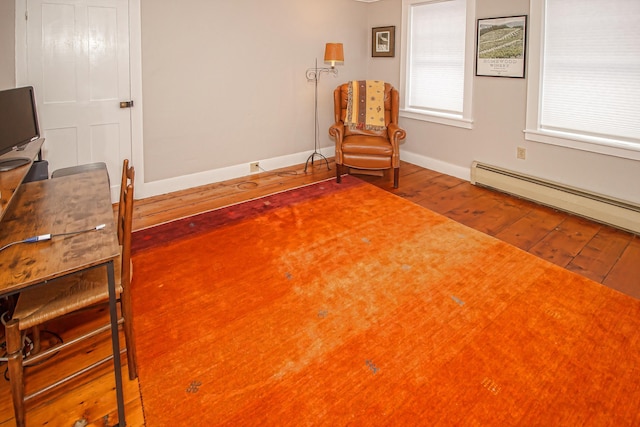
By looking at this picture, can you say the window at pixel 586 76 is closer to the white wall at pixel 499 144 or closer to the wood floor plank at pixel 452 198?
the white wall at pixel 499 144

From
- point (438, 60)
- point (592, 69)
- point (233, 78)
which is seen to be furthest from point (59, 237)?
point (438, 60)

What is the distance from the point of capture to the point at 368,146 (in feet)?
14.4

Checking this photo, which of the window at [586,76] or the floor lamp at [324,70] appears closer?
the window at [586,76]

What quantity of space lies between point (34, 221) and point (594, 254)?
3.51 meters

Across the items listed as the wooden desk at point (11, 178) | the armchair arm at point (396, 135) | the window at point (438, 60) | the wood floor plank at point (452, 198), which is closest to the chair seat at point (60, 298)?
the wooden desk at point (11, 178)

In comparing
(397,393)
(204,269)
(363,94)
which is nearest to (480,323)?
(397,393)

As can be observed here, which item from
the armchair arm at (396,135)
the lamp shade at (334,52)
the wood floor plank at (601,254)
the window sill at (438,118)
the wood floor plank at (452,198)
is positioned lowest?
the wood floor plank at (601,254)

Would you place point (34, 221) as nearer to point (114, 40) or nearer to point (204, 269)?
point (204, 269)

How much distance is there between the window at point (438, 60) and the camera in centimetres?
439

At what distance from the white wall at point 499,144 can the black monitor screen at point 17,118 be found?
4.03 m

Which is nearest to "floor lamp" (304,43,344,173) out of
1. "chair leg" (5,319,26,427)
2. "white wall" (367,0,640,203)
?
"white wall" (367,0,640,203)

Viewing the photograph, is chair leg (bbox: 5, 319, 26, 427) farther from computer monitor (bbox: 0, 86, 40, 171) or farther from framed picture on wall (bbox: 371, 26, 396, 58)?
framed picture on wall (bbox: 371, 26, 396, 58)

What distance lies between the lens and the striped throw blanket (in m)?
4.75

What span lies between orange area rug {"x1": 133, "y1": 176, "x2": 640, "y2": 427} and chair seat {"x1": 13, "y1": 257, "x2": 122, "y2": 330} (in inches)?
19.2
